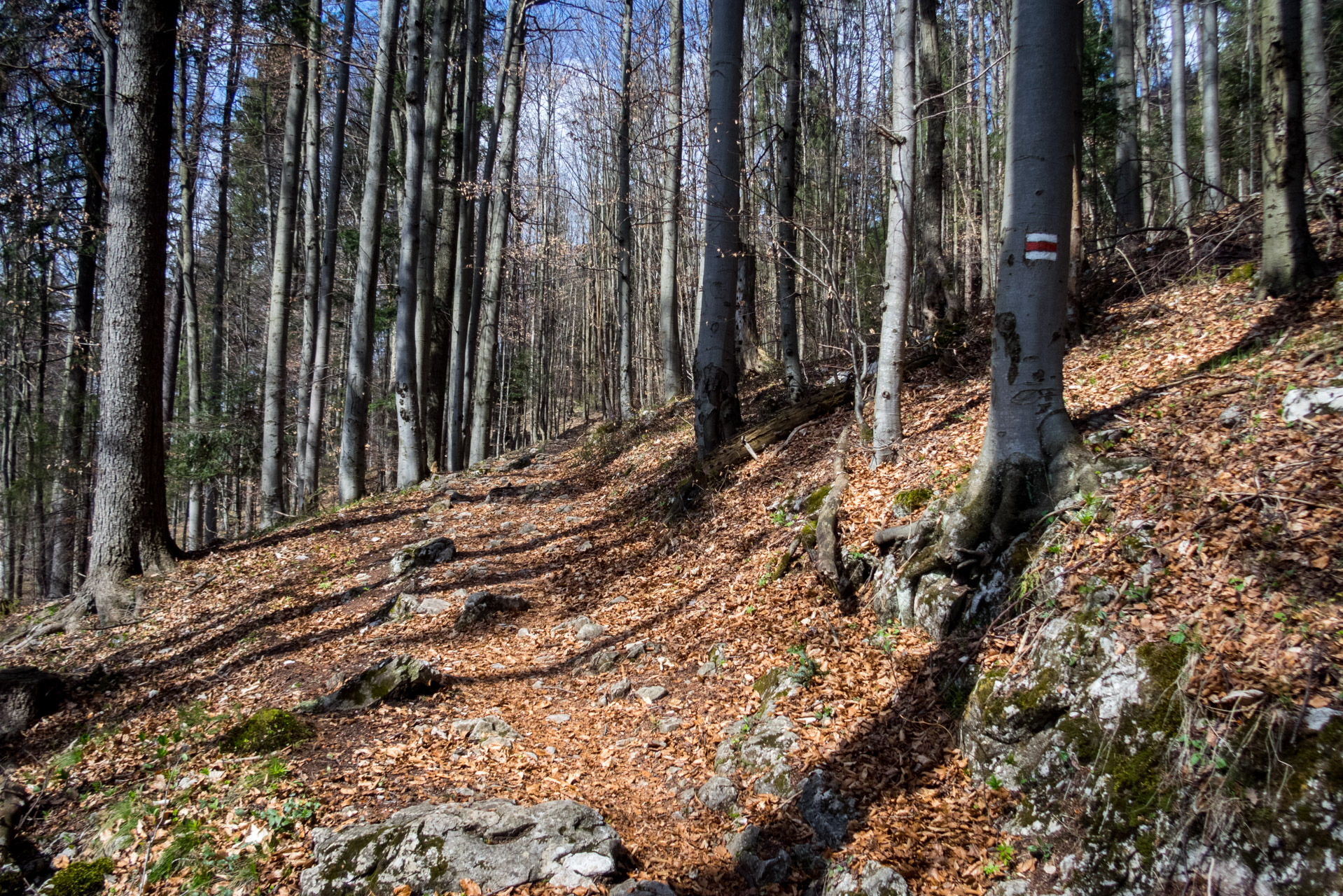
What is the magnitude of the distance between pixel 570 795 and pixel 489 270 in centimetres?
1378

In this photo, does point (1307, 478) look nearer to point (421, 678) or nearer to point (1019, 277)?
point (1019, 277)

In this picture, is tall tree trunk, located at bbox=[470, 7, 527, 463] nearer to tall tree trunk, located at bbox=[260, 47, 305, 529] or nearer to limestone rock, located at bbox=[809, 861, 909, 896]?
tall tree trunk, located at bbox=[260, 47, 305, 529]

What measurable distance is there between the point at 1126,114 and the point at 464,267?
13336 millimetres

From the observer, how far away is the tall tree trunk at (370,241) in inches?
441

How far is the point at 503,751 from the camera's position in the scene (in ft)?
14.6

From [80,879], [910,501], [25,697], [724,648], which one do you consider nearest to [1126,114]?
[910,501]

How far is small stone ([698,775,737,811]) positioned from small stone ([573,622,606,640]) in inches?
92.9

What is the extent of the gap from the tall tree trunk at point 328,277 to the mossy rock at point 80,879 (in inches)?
411

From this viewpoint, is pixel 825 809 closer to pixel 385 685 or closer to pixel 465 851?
pixel 465 851

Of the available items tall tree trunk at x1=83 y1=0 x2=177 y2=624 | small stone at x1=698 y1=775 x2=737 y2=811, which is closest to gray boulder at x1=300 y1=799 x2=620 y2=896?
small stone at x1=698 y1=775 x2=737 y2=811

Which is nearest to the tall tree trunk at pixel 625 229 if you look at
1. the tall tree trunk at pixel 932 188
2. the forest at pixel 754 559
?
the forest at pixel 754 559

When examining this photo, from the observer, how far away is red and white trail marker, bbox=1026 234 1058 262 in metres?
4.25

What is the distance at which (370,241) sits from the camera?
37.4 feet

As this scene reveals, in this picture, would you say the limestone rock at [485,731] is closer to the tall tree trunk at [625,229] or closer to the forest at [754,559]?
the forest at [754,559]
